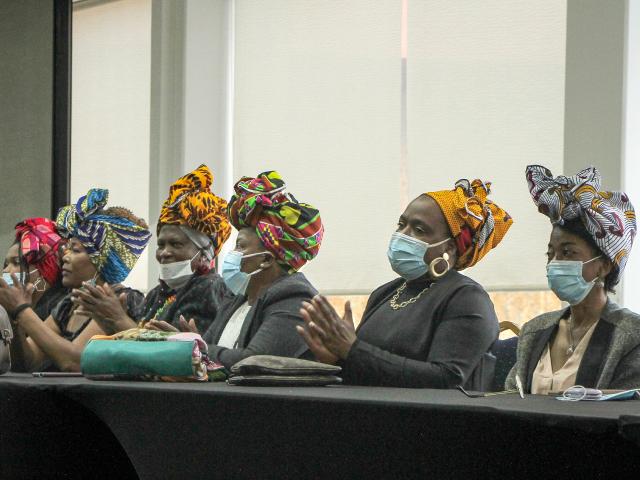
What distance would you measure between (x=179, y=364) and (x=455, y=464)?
1104 millimetres

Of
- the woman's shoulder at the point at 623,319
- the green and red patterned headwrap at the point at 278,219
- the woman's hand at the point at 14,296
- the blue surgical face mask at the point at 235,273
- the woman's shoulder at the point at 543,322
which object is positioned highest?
the green and red patterned headwrap at the point at 278,219

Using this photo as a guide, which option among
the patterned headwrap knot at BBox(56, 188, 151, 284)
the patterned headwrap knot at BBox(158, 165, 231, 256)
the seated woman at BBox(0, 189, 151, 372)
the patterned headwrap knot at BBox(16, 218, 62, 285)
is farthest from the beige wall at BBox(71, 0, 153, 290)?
the patterned headwrap knot at BBox(158, 165, 231, 256)

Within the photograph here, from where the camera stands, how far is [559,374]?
3.19m

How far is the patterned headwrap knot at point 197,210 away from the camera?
4344mm

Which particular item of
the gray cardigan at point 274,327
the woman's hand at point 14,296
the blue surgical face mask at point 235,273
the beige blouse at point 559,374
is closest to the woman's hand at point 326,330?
the gray cardigan at point 274,327

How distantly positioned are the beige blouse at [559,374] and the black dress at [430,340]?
0.15 metres

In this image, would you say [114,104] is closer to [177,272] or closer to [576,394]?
[177,272]

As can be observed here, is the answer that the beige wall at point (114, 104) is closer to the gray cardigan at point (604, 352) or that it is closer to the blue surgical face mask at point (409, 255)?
the blue surgical face mask at point (409, 255)

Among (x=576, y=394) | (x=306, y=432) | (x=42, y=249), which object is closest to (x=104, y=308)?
(x=42, y=249)

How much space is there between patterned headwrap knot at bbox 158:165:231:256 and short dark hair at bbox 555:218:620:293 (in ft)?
5.13

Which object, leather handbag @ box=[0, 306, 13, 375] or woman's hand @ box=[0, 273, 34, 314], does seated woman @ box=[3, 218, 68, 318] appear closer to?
woman's hand @ box=[0, 273, 34, 314]

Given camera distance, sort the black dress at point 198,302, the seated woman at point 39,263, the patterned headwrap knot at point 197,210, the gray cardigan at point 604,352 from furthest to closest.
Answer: the seated woman at point 39,263
the patterned headwrap knot at point 197,210
the black dress at point 198,302
the gray cardigan at point 604,352

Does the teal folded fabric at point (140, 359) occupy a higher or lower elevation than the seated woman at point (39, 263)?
lower

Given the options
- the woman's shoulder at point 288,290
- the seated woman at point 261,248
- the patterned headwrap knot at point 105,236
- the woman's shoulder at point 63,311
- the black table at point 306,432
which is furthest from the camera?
the patterned headwrap knot at point 105,236
